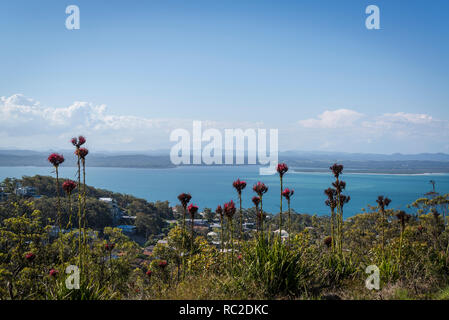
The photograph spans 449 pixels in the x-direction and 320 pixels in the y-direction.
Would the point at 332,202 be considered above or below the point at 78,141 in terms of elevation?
below

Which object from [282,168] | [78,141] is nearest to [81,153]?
[78,141]

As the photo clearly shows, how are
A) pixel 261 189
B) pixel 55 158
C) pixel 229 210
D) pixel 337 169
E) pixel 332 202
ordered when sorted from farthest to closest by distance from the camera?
pixel 332 202, pixel 337 169, pixel 229 210, pixel 261 189, pixel 55 158

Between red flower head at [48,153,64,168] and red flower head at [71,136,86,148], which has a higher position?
red flower head at [71,136,86,148]

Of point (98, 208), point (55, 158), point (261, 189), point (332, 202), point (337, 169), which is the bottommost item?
point (98, 208)

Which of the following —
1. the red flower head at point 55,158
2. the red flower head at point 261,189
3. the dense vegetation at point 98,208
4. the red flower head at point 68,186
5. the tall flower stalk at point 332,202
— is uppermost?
the red flower head at point 55,158

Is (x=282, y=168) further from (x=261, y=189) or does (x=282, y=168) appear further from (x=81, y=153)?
(x=81, y=153)

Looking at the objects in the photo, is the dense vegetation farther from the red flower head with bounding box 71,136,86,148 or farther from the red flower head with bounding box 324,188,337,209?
the red flower head with bounding box 324,188,337,209

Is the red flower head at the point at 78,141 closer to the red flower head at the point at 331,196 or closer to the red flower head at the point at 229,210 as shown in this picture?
the red flower head at the point at 229,210

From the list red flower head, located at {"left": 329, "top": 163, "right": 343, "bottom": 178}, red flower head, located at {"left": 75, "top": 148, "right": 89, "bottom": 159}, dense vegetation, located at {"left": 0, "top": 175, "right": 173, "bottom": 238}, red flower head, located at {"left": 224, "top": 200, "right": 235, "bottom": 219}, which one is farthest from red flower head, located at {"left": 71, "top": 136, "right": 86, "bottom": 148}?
dense vegetation, located at {"left": 0, "top": 175, "right": 173, "bottom": 238}

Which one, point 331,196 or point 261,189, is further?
point 331,196

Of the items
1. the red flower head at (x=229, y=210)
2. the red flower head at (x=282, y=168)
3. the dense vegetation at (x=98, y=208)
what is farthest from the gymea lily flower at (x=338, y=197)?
the dense vegetation at (x=98, y=208)

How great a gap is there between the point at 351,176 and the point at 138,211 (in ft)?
303

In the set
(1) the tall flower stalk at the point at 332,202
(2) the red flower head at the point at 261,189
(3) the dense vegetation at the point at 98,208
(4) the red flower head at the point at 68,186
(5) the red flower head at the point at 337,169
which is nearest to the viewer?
(4) the red flower head at the point at 68,186
